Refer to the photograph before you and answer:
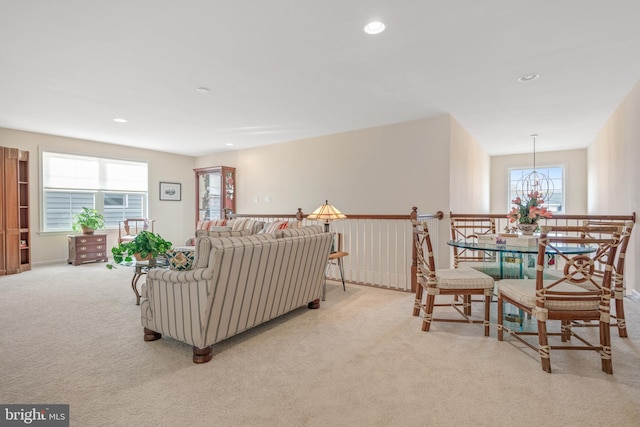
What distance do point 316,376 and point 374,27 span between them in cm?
259

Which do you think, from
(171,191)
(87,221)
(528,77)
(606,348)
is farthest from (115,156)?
(606,348)

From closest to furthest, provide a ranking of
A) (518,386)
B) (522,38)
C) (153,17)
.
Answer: (518,386), (153,17), (522,38)

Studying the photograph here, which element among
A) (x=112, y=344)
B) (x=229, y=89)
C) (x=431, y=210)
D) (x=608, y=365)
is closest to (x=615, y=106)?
(x=431, y=210)

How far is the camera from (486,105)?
423 cm

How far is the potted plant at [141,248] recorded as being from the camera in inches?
136

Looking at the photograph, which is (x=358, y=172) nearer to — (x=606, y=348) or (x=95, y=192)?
(x=606, y=348)

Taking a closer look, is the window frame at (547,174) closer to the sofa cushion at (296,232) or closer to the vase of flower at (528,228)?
the vase of flower at (528,228)

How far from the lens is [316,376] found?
2090 millimetres

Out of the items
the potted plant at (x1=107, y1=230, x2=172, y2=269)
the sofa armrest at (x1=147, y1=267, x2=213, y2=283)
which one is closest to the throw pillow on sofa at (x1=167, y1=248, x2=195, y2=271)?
the sofa armrest at (x1=147, y1=267, x2=213, y2=283)

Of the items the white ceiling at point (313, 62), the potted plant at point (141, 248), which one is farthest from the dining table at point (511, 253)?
the potted plant at point (141, 248)

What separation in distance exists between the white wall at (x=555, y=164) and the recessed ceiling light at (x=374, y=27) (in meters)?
7.30

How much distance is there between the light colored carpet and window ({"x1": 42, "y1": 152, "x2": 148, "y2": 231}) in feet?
12.7

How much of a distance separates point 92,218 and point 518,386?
281 inches

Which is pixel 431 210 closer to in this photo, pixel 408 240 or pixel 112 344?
pixel 408 240
